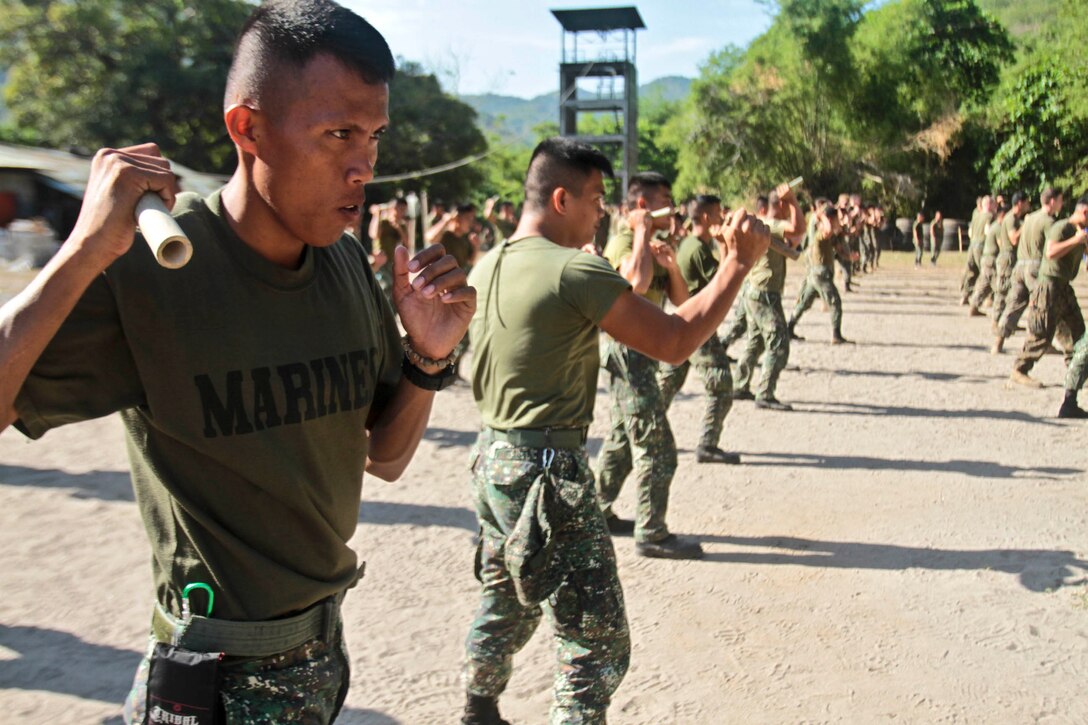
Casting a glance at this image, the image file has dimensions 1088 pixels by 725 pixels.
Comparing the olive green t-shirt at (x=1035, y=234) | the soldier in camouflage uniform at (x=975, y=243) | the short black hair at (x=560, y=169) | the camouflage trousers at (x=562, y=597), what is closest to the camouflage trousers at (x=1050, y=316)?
the olive green t-shirt at (x=1035, y=234)

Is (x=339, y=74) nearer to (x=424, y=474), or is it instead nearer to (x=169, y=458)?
(x=169, y=458)

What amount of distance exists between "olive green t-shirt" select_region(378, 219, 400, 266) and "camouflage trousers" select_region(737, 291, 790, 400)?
4311mm

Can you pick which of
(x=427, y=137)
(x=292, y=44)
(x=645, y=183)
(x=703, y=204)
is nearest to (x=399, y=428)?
(x=292, y=44)

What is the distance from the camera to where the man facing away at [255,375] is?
5.57 feet

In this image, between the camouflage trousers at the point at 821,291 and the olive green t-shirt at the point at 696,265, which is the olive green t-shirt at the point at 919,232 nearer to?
the camouflage trousers at the point at 821,291

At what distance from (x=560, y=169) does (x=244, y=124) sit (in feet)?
6.96

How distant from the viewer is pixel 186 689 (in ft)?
5.70

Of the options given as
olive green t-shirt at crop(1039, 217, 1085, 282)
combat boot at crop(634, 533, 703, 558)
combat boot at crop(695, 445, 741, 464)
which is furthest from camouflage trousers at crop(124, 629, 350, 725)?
olive green t-shirt at crop(1039, 217, 1085, 282)

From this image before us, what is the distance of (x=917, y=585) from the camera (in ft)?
17.0

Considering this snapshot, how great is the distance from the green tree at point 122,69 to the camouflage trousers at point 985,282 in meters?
27.8

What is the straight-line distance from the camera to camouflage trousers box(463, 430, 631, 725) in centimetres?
296

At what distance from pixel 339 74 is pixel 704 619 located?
12.1 feet

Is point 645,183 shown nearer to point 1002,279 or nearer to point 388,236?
point 388,236

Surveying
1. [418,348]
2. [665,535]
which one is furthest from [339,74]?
[665,535]
